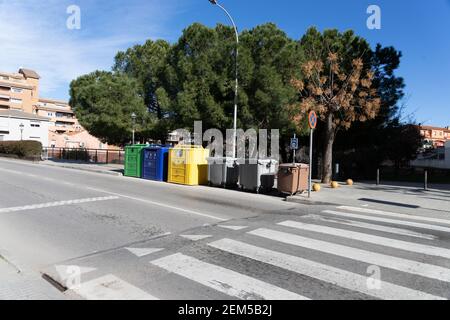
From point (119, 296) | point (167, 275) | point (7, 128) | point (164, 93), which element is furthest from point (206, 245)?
point (7, 128)

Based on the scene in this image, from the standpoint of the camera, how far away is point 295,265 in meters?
5.07

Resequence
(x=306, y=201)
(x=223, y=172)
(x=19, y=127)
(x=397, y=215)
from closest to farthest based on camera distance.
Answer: (x=397, y=215) < (x=306, y=201) < (x=223, y=172) < (x=19, y=127)

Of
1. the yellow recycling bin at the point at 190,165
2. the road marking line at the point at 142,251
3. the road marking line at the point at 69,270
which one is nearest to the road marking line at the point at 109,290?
the road marking line at the point at 69,270

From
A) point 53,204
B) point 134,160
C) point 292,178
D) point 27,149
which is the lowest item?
point 53,204

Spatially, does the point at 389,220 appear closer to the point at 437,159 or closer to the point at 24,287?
the point at 24,287

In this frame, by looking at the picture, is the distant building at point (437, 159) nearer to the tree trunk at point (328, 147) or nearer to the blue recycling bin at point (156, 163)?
the tree trunk at point (328, 147)

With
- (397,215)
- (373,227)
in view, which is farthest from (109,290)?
(397,215)

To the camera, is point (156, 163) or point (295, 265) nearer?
point (295, 265)

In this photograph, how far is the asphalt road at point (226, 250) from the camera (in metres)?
4.29

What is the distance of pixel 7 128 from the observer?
6119cm

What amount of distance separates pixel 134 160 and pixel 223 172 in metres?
6.58

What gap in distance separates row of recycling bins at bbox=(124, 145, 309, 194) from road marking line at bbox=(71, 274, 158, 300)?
8585 millimetres

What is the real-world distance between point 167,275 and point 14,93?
316 ft

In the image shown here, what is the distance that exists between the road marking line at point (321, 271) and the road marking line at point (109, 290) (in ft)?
6.12
